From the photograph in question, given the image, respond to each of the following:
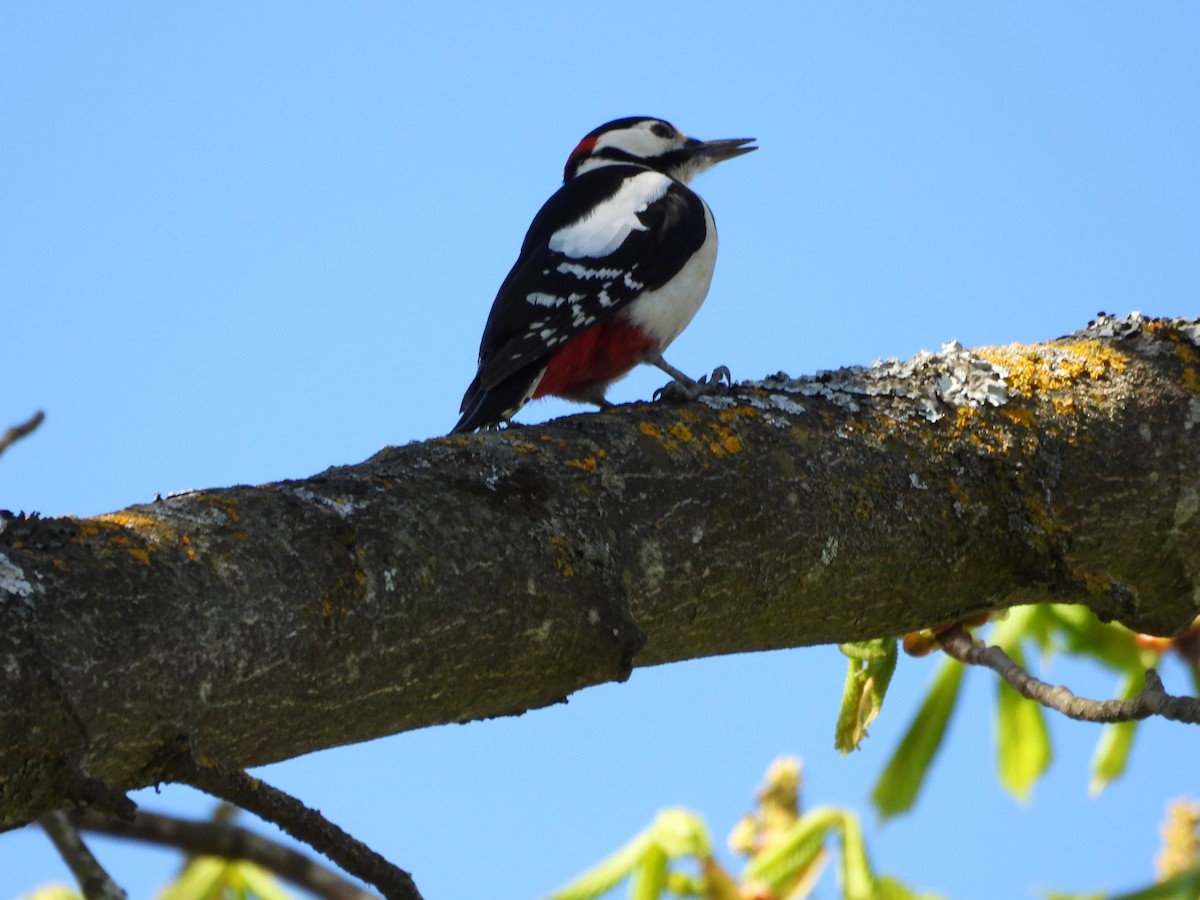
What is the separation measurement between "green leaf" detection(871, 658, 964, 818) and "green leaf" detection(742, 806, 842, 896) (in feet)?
0.59

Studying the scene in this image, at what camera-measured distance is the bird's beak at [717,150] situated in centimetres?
536

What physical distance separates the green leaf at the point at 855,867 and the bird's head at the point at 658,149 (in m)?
3.00

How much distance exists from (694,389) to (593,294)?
94cm

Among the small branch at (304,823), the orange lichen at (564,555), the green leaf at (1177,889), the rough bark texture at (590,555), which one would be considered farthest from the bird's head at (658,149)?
the green leaf at (1177,889)

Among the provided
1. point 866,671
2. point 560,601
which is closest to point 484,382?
point 866,671

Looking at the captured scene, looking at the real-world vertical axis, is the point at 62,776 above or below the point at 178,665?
below

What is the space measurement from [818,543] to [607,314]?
1.90 m

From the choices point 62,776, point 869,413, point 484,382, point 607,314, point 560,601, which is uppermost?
point 607,314

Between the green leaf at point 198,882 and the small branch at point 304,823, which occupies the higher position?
the green leaf at point 198,882

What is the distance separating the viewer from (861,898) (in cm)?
276

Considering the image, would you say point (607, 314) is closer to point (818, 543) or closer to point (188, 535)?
point (818, 543)

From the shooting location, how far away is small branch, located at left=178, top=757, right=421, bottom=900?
1428 mm

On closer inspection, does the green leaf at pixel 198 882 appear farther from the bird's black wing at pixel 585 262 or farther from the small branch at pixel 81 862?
the bird's black wing at pixel 585 262

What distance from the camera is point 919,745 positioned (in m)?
3.11
